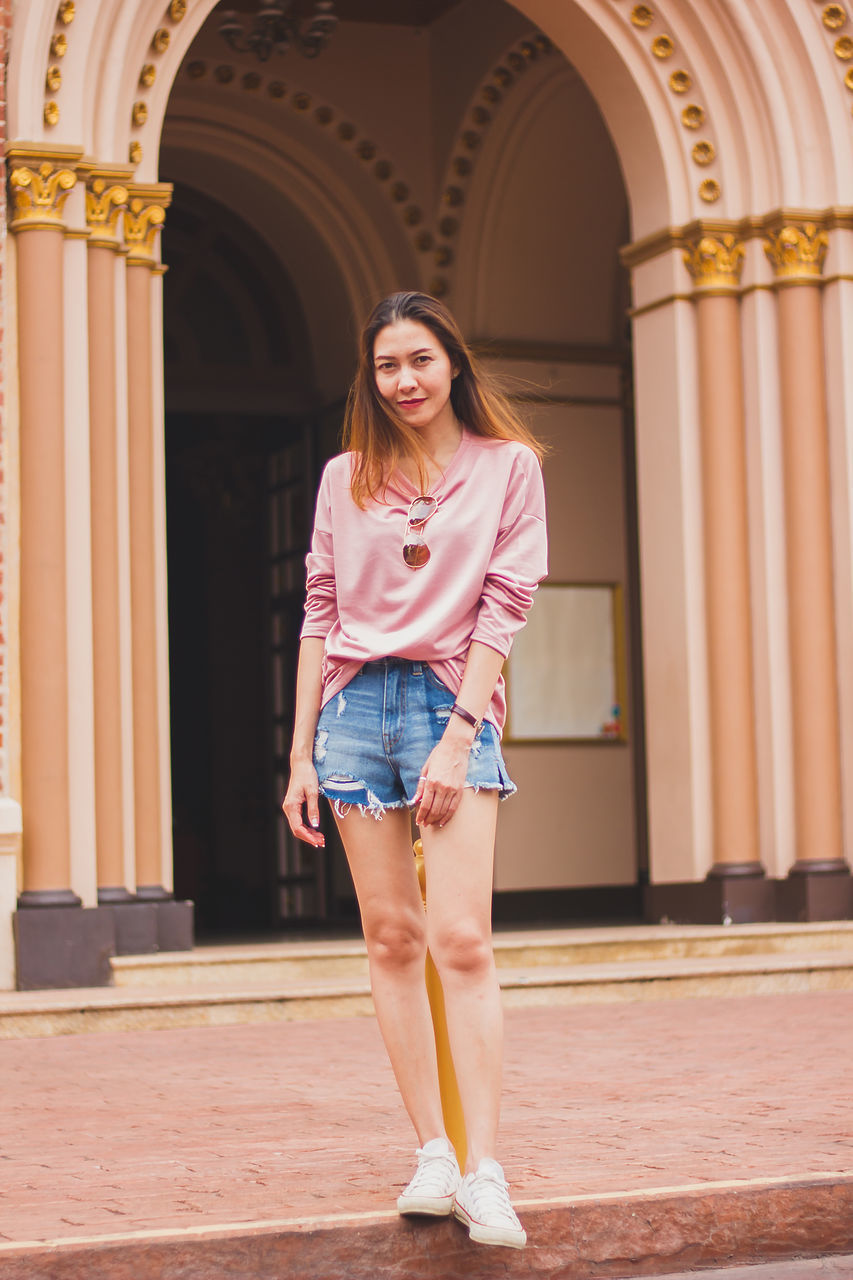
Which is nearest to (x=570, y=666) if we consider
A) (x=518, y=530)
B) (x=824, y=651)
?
(x=824, y=651)

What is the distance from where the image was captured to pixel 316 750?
360cm

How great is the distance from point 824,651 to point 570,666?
8.35 ft

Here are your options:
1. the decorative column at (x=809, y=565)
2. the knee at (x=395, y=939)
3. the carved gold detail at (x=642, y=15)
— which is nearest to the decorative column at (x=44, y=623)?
the carved gold detail at (x=642, y=15)

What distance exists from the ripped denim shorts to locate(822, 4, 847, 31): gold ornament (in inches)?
302

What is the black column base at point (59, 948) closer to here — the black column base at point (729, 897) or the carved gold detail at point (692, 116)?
the black column base at point (729, 897)

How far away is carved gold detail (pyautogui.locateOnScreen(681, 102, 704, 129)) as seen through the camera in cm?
1009

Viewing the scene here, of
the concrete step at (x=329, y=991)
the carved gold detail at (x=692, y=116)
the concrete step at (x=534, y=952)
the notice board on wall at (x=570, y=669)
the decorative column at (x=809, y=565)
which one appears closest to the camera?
the concrete step at (x=329, y=991)

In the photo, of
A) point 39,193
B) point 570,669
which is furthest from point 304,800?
point 570,669

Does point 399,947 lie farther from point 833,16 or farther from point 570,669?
point 570,669

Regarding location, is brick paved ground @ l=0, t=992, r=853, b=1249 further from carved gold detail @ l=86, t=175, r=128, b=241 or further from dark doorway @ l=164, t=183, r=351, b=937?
dark doorway @ l=164, t=183, r=351, b=937

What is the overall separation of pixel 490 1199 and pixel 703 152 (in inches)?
308

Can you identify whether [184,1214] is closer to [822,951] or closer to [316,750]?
[316,750]

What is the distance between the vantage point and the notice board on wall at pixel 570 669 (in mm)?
12047

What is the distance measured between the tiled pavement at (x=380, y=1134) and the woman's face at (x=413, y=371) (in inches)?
61.3
